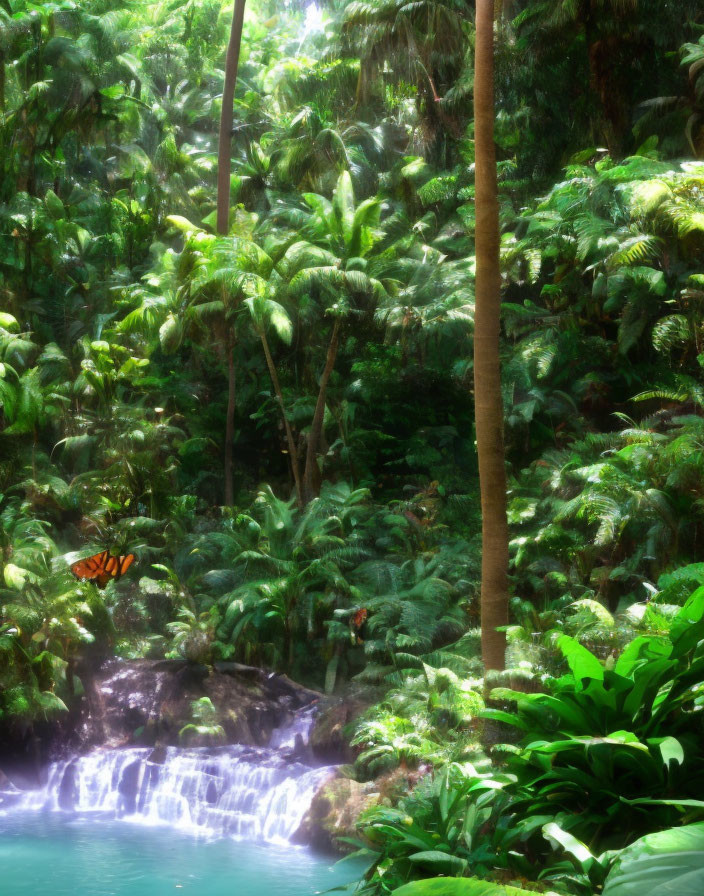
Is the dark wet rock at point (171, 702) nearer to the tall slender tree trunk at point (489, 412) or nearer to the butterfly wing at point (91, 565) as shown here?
the butterfly wing at point (91, 565)

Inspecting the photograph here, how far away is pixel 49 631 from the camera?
420 inches

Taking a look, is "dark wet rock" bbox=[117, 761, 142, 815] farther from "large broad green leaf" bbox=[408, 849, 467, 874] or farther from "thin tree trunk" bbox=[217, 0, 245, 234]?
"thin tree trunk" bbox=[217, 0, 245, 234]

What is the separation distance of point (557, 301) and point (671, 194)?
3.51 meters

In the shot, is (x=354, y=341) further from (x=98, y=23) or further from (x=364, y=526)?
(x=98, y=23)

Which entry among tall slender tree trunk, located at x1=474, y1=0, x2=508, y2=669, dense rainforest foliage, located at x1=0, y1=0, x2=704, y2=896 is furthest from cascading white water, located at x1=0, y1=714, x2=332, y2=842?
tall slender tree trunk, located at x1=474, y1=0, x2=508, y2=669

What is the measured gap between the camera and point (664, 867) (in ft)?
9.11

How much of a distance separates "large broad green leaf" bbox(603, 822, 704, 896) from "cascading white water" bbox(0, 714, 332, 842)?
624 centimetres

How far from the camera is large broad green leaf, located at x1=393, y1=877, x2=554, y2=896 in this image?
3.00 m

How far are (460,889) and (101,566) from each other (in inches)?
334

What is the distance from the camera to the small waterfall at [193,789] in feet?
29.1

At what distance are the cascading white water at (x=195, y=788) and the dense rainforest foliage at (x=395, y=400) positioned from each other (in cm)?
83

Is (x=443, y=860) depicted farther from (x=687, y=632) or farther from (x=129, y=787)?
(x=129, y=787)

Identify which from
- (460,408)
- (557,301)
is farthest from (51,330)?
(557,301)

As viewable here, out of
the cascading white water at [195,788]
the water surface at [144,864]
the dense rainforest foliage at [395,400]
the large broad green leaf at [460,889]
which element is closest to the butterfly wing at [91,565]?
the dense rainforest foliage at [395,400]
